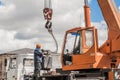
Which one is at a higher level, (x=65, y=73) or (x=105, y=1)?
(x=105, y=1)

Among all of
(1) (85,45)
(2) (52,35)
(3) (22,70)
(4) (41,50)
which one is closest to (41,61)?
(4) (41,50)

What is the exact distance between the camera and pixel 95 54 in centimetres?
1337

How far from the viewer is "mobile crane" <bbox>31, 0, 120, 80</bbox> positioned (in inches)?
527

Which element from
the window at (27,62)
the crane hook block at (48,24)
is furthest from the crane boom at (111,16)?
the window at (27,62)

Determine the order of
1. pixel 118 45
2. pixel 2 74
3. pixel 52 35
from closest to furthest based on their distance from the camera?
1. pixel 118 45
2. pixel 52 35
3. pixel 2 74

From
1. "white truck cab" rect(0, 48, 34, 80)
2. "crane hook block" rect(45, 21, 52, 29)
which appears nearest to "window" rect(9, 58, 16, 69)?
"white truck cab" rect(0, 48, 34, 80)

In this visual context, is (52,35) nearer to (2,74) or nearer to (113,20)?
(113,20)

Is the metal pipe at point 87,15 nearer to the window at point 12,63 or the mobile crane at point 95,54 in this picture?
the mobile crane at point 95,54

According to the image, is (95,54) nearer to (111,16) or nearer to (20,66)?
(111,16)

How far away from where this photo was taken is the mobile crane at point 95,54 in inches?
527

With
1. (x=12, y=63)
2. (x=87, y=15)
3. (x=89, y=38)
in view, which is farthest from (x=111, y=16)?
(x=12, y=63)

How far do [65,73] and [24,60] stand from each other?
8.62 metres

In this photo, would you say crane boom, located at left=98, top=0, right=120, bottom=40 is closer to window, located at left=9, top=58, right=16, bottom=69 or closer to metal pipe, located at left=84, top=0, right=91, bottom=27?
metal pipe, located at left=84, top=0, right=91, bottom=27

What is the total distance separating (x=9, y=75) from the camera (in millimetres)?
23391
